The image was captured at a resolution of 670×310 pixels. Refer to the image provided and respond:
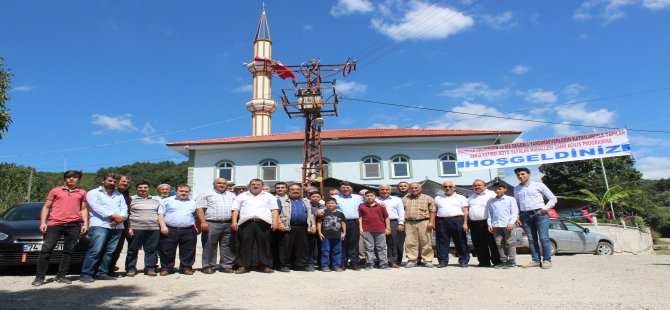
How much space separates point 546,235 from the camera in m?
6.46

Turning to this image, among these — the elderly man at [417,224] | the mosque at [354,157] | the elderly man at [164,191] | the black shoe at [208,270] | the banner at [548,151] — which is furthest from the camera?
the mosque at [354,157]

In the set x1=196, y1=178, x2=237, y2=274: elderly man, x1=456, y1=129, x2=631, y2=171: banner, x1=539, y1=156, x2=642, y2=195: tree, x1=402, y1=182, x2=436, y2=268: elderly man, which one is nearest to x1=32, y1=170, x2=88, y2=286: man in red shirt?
x1=196, y1=178, x2=237, y2=274: elderly man

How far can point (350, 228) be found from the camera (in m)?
6.95

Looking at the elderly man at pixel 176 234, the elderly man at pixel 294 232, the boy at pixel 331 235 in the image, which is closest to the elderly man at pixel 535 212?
the boy at pixel 331 235

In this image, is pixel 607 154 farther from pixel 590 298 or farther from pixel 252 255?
pixel 252 255

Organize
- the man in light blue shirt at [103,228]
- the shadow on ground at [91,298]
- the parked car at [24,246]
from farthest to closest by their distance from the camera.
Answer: the parked car at [24,246]
the man in light blue shirt at [103,228]
the shadow on ground at [91,298]

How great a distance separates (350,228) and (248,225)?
1.69m

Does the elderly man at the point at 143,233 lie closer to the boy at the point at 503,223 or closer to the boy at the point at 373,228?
the boy at the point at 373,228

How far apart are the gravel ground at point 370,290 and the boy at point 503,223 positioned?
19.7 inches

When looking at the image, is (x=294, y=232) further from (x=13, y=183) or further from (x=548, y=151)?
(x=13, y=183)

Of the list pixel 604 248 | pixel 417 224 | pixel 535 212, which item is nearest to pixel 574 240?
pixel 604 248

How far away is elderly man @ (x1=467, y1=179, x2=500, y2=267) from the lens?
689 cm

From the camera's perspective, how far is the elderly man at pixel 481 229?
6.89 meters

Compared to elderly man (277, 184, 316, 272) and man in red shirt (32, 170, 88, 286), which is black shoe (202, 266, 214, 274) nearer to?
elderly man (277, 184, 316, 272)
